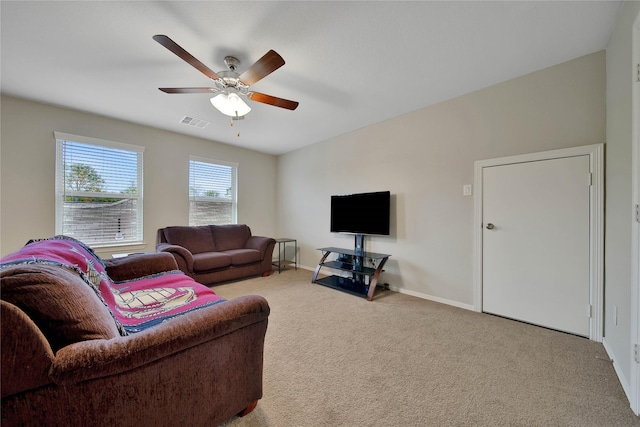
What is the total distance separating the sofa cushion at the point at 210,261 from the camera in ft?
11.3

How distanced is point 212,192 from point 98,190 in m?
1.63

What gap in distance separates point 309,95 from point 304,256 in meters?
3.03

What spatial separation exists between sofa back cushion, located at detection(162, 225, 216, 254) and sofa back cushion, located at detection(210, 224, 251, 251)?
0.33 ft

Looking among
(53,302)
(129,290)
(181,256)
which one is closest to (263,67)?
(53,302)

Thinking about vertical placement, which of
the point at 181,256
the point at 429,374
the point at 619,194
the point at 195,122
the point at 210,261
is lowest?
the point at 429,374

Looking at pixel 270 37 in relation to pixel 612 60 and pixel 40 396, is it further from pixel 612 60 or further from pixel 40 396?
pixel 612 60

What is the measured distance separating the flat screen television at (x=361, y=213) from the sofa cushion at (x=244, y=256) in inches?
53.5

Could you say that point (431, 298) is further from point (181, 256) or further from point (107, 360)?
point (181, 256)

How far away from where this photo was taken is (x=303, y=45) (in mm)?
2025

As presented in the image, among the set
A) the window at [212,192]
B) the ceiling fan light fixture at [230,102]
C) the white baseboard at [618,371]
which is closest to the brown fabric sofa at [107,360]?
the ceiling fan light fixture at [230,102]

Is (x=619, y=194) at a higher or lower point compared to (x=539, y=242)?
higher

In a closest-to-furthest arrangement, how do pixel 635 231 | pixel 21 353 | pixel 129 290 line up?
1. pixel 21 353
2. pixel 635 231
3. pixel 129 290

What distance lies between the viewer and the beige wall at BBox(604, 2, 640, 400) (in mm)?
1522

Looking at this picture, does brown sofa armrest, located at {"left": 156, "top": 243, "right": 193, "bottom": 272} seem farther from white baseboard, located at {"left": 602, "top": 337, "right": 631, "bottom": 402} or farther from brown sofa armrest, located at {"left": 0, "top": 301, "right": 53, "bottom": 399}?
white baseboard, located at {"left": 602, "top": 337, "right": 631, "bottom": 402}
